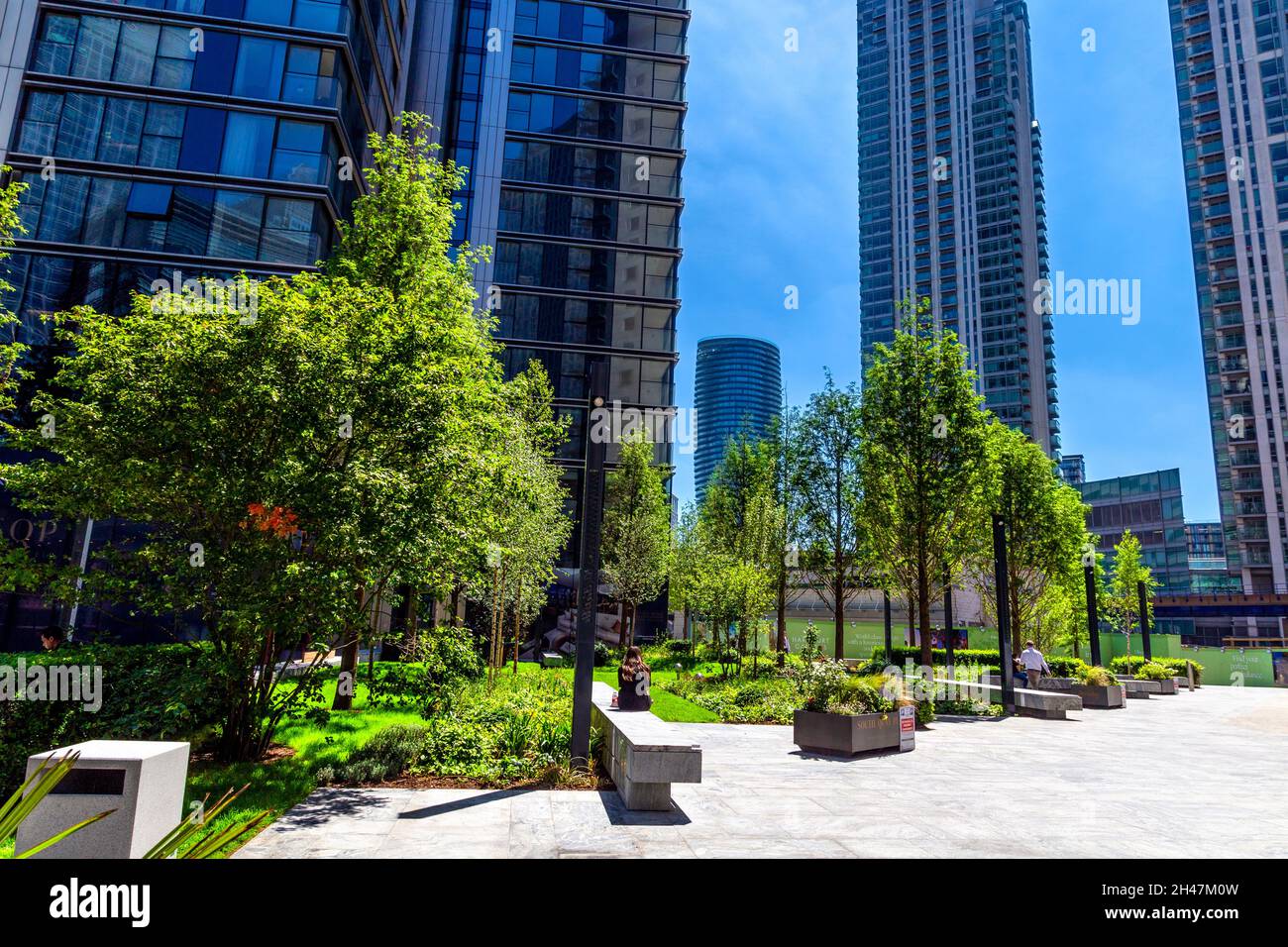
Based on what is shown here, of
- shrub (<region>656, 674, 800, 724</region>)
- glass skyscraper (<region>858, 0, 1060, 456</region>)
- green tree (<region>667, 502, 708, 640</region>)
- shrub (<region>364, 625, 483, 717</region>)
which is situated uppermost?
glass skyscraper (<region>858, 0, 1060, 456</region>)

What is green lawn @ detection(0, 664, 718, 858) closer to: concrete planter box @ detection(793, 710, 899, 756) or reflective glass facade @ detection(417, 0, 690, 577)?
concrete planter box @ detection(793, 710, 899, 756)

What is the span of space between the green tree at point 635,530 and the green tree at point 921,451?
1305cm

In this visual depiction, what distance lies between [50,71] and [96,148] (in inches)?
145

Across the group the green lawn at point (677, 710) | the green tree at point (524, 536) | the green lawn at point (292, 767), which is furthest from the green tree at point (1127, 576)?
the green lawn at point (292, 767)

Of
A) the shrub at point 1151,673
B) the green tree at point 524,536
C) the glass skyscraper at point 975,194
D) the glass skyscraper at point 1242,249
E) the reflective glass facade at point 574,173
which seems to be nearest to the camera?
the green tree at point 524,536

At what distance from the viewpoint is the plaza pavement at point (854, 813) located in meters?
6.37

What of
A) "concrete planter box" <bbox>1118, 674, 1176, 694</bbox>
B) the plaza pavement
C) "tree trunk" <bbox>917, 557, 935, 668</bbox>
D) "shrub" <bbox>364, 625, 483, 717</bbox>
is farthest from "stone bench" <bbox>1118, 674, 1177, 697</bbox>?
"shrub" <bbox>364, 625, 483, 717</bbox>

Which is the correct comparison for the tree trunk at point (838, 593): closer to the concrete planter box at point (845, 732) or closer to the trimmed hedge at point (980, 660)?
the trimmed hedge at point (980, 660)

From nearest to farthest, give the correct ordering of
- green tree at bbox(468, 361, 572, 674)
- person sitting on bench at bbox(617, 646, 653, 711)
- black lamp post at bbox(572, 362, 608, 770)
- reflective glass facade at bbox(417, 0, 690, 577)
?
black lamp post at bbox(572, 362, 608, 770) < person sitting on bench at bbox(617, 646, 653, 711) < green tree at bbox(468, 361, 572, 674) < reflective glass facade at bbox(417, 0, 690, 577)

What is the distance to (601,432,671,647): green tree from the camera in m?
35.3

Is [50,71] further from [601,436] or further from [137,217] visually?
[601,436]

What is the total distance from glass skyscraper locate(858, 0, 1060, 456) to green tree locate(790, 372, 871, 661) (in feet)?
341

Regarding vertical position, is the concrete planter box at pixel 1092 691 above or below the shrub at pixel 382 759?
below

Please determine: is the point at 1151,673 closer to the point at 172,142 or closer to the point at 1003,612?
the point at 1003,612
